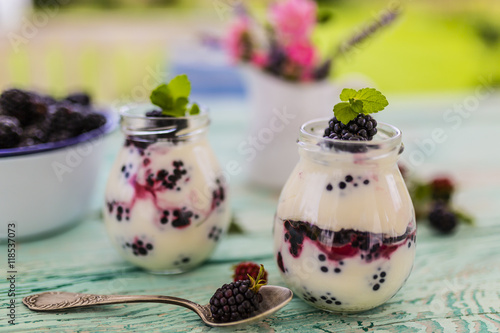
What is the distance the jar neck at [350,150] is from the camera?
0.72 metres

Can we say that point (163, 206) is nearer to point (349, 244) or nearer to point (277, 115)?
point (349, 244)

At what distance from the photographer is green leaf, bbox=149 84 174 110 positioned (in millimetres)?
861

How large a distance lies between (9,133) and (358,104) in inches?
25.4

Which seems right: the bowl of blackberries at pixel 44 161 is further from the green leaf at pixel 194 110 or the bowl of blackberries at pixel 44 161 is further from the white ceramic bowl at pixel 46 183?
the green leaf at pixel 194 110

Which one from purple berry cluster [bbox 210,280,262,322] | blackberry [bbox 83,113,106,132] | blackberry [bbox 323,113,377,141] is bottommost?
purple berry cluster [bbox 210,280,262,322]

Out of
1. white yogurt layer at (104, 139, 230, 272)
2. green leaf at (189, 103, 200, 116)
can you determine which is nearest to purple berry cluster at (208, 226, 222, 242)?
white yogurt layer at (104, 139, 230, 272)

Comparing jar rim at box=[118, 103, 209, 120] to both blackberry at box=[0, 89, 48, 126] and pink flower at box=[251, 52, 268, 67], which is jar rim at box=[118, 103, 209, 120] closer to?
blackberry at box=[0, 89, 48, 126]

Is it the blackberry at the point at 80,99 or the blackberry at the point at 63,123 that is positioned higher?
the blackberry at the point at 80,99

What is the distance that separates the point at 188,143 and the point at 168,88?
102 mm

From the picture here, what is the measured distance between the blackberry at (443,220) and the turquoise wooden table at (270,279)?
0.02 metres

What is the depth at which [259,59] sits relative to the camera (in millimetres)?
1273

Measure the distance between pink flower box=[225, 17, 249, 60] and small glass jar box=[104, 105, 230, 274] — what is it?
445 mm

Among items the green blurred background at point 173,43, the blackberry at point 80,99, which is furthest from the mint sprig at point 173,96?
the green blurred background at point 173,43

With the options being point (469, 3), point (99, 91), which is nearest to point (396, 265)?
point (99, 91)
